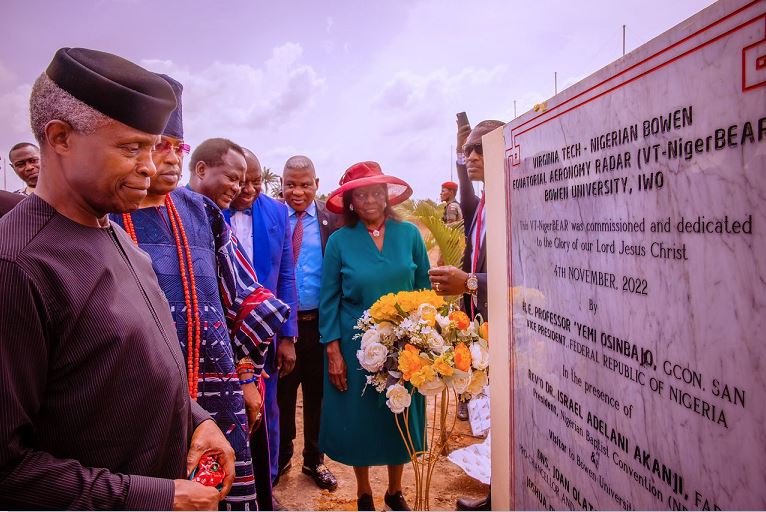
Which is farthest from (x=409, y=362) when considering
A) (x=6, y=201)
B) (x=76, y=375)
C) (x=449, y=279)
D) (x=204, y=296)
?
(x=6, y=201)

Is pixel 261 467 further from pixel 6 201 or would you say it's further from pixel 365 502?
pixel 6 201

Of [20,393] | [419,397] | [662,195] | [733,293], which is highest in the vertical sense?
[662,195]

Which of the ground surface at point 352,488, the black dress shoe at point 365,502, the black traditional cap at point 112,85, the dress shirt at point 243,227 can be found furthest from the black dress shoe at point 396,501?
the black traditional cap at point 112,85

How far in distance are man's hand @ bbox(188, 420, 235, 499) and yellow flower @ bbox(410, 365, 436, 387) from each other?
1.06 meters

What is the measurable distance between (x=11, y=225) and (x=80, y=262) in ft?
0.53

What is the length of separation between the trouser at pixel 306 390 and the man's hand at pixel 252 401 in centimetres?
158

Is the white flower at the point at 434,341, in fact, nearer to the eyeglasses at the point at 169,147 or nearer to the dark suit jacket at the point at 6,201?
the eyeglasses at the point at 169,147

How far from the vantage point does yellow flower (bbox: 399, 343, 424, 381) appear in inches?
94.8

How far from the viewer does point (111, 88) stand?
3.94 feet

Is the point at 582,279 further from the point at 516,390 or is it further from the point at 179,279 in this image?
the point at 179,279

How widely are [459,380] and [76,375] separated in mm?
1796

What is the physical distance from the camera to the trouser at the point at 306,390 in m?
3.95

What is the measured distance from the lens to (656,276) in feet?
3.59

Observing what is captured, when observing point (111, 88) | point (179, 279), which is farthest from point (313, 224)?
point (111, 88)
